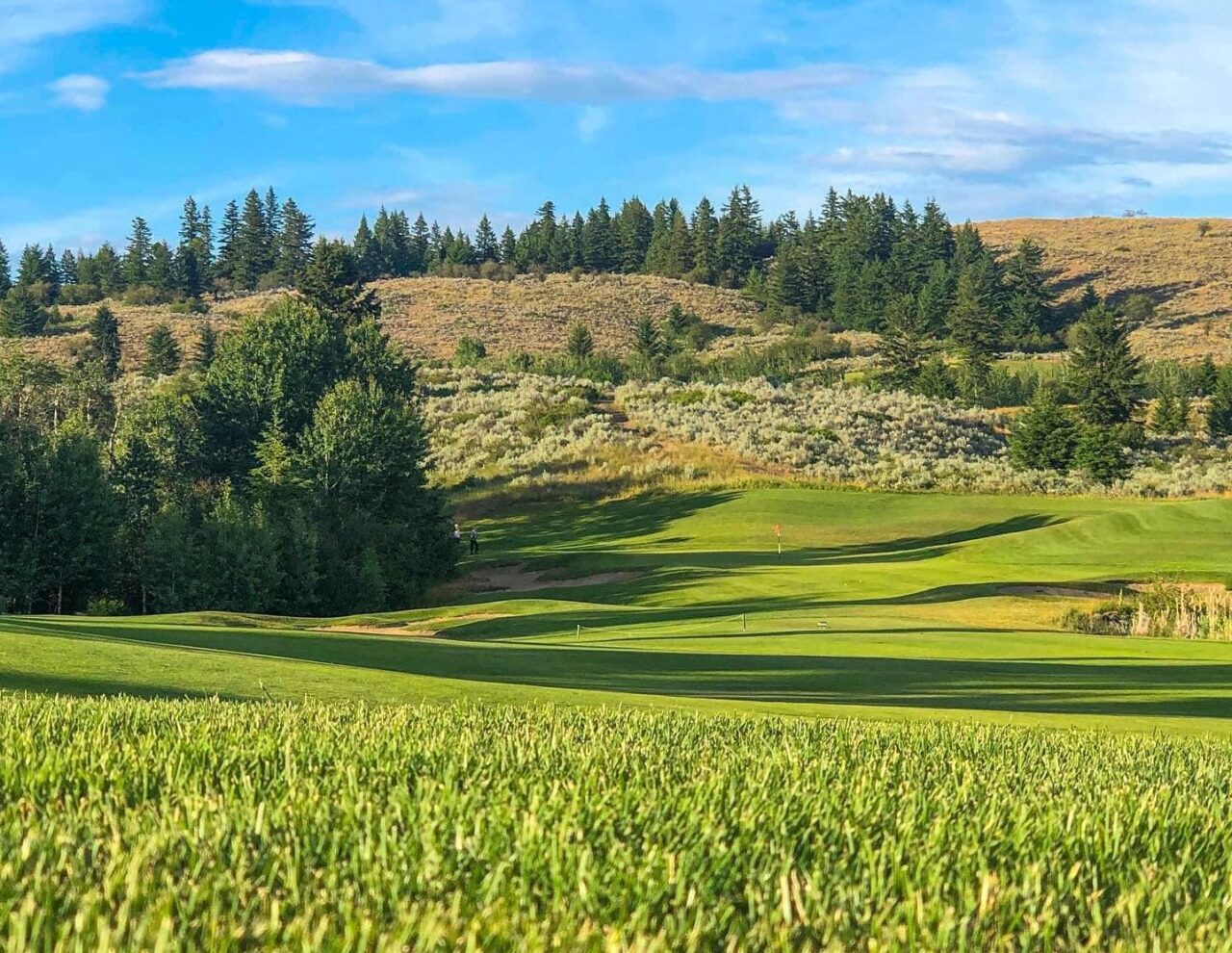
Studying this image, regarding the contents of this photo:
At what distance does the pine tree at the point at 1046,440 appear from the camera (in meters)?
62.4

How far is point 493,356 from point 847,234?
1751 inches

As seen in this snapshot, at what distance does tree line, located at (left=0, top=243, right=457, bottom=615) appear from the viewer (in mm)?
37594

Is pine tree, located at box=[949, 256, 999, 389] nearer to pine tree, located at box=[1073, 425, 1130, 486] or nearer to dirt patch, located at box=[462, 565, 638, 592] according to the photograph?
pine tree, located at box=[1073, 425, 1130, 486]

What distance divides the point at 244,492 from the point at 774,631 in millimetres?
27309

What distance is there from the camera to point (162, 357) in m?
94.7

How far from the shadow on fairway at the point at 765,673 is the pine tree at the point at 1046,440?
4380 cm

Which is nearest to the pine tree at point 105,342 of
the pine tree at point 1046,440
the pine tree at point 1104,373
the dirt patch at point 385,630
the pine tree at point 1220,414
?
the pine tree at point 1046,440

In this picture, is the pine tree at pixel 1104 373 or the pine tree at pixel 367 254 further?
the pine tree at pixel 367 254

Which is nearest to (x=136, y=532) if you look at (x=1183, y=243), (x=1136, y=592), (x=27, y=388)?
(x=27, y=388)

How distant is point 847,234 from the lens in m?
134

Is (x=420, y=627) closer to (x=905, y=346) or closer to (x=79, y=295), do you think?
(x=905, y=346)

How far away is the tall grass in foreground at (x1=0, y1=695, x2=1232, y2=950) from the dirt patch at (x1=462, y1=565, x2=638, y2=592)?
34.8m

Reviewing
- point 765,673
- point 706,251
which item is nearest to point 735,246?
point 706,251

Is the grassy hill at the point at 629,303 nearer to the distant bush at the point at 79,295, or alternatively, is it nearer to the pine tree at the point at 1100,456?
the distant bush at the point at 79,295
